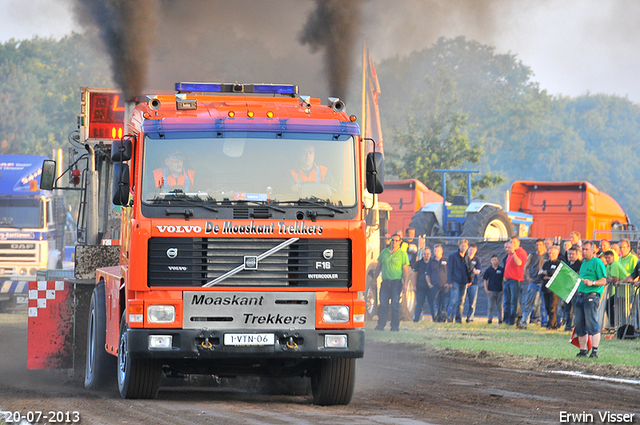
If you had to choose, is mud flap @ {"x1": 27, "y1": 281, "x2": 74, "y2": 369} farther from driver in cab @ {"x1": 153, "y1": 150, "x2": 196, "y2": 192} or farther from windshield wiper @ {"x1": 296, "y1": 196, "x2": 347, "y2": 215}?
windshield wiper @ {"x1": 296, "y1": 196, "x2": 347, "y2": 215}

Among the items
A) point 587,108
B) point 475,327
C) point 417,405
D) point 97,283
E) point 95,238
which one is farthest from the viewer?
point 587,108

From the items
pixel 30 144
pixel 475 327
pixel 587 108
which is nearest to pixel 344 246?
pixel 475 327

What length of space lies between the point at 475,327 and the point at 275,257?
10.8 m

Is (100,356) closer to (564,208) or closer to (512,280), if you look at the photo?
(512,280)

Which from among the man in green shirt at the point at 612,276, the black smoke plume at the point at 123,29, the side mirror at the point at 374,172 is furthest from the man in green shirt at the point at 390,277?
the side mirror at the point at 374,172

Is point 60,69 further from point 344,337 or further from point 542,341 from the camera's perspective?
point 344,337

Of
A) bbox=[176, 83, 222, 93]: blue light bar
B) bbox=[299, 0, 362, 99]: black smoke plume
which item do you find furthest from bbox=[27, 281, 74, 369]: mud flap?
bbox=[299, 0, 362, 99]: black smoke plume

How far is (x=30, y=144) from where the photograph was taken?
62750mm

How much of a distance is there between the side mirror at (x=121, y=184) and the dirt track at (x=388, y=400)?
1.98 m

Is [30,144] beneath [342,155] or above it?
above

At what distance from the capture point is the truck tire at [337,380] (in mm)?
9203

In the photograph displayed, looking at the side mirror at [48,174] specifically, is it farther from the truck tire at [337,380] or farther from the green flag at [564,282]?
the green flag at [564,282]

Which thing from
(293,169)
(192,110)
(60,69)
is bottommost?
(293,169)

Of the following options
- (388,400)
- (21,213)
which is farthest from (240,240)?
(21,213)
